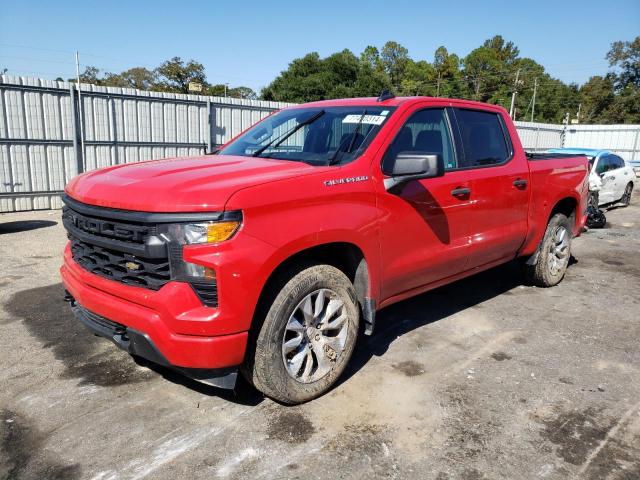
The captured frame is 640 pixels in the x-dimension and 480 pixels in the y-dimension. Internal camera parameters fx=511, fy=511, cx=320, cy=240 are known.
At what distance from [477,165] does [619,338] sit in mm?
1975

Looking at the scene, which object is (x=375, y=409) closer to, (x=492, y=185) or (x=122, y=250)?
(x=122, y=250)

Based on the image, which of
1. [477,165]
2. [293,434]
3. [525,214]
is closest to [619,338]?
[525,214]

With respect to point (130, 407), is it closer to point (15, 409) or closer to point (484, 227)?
point (15, 409)

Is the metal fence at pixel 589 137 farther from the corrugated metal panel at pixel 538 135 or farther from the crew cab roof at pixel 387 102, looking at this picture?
the crew cab roof at pixel 387 102

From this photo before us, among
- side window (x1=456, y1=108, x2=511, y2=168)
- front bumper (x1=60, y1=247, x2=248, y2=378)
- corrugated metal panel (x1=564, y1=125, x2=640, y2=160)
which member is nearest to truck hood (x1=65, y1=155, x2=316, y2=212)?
front bumper (x1=60, y1=247, x2=248, y2=378)

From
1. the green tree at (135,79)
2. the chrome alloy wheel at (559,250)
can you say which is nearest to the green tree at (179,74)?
the green tree at (135,79)

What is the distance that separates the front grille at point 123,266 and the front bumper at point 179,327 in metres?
0.05

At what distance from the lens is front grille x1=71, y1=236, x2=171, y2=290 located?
9.03ft

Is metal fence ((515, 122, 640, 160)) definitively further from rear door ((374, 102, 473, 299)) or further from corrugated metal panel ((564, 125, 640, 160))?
rear door ((374, 102, 473, 299))

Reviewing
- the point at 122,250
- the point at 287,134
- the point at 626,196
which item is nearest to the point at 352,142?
the point at 287,134

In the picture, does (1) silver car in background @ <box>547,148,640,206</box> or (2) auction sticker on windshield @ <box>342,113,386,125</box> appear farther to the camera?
(1) silver car in background @ <box>547,148,640,206</box>

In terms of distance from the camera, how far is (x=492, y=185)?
14.4 ft

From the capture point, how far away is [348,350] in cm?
342

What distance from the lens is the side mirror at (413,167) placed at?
3.28 meters
